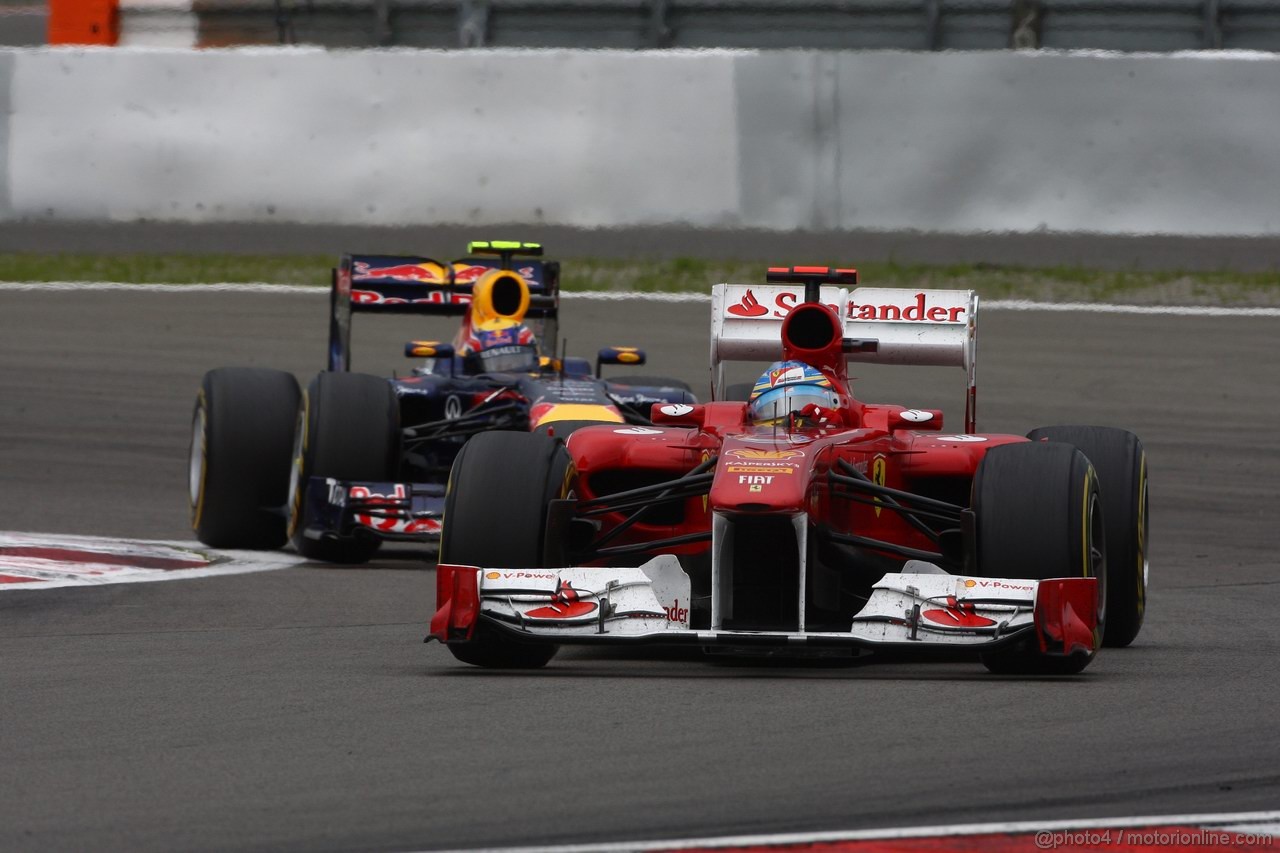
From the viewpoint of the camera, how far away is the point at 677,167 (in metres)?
19.7

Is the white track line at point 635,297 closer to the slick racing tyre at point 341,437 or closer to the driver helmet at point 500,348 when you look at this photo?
the driver helmet at point 500,348

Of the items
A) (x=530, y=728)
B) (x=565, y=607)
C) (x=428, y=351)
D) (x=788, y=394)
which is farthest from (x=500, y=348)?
(x=530, y=728)

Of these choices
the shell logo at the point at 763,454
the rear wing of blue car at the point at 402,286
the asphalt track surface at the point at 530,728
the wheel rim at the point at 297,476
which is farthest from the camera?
the rear wing of blue car at the point at 402,286

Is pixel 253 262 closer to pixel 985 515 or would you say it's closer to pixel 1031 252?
pixel 1031 252

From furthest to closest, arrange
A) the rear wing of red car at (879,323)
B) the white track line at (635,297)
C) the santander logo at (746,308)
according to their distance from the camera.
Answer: the white track line at (635,297) → the santander logo at (746,308) → the rear wing of red car at (879,323)

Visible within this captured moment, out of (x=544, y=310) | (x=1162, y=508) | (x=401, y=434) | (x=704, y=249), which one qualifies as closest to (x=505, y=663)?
(x=401, y=434)

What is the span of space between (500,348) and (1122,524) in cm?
567

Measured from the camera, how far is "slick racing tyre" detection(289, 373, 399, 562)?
12664 mm

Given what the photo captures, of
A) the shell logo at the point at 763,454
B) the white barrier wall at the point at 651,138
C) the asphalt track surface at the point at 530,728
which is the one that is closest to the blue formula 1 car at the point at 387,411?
the asphalt track surface at the point at 530,728

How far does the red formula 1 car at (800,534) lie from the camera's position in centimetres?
789

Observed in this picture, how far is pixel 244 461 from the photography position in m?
13.3

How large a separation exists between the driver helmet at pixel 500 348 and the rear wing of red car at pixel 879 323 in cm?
331

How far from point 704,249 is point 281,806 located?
1451cm

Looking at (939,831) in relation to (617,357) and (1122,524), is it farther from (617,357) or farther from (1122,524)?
(617,357)
